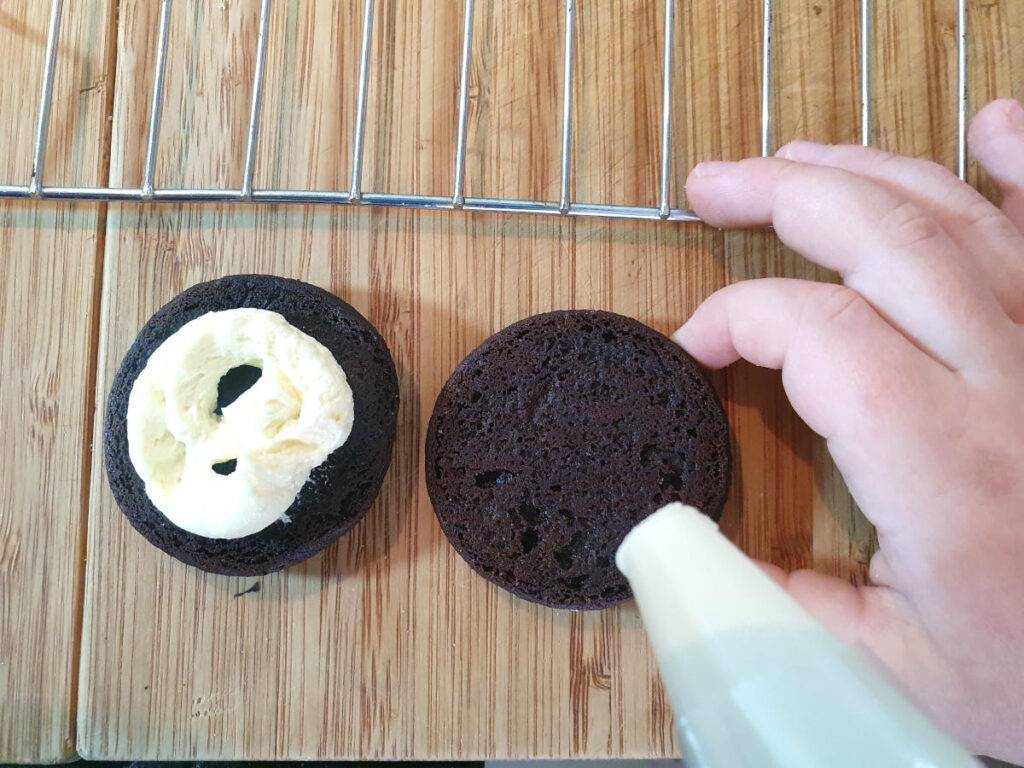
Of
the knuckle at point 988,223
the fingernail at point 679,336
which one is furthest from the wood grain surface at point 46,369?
the knuckle at point 988,223

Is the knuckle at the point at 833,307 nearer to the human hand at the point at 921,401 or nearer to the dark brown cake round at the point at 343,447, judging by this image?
the human hand at the point at 921,401

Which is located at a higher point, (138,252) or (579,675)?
(138,252)

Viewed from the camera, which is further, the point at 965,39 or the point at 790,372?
the point at 965,39

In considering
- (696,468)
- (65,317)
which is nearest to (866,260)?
(696,468)

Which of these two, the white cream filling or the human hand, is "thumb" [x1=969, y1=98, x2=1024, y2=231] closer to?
the human hand

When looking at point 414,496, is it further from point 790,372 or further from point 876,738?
point 876,738
